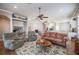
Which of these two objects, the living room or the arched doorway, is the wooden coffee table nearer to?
the living room

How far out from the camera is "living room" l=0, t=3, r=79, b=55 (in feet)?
8.52

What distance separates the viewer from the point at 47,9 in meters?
2.65

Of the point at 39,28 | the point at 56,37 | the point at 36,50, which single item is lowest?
the point at 36,50

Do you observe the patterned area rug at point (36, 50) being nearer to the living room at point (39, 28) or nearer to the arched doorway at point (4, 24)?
the living room at point (39, 28)

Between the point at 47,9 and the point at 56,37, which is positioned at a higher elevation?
the point at 47,9

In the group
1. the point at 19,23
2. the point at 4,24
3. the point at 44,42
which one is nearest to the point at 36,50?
the point at 44,42

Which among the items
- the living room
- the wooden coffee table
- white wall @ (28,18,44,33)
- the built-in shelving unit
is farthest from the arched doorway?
the wooden coffee table

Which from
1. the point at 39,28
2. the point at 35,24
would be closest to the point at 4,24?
the point at 35,24

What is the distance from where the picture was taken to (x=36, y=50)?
2.67 m

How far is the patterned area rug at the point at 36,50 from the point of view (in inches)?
104

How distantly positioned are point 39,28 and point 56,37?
18.9 inches

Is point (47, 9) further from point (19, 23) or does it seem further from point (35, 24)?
point (19, 23)
